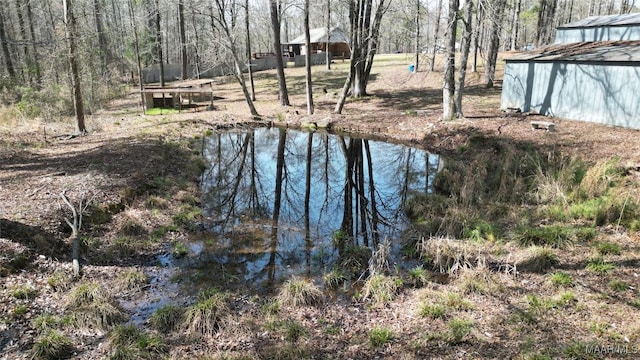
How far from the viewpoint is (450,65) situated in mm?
15672

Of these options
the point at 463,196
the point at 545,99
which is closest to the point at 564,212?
the point at 463,196

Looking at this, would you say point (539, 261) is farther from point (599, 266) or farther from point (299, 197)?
point (299, 197)

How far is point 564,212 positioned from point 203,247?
23.5 feet

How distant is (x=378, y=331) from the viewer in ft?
17.7

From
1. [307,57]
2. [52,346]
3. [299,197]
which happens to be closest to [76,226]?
[52,346]

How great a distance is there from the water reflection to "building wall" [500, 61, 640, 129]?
17.2 ft

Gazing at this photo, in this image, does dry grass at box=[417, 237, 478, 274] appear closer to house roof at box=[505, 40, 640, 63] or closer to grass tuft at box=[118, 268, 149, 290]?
grass tuft at box=[118, 268, 149, 290]

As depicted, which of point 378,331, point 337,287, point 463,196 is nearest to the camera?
point 378,331

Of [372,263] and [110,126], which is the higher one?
[110,126]

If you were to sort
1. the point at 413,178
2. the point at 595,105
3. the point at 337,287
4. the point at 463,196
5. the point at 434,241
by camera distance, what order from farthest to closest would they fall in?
the point at 595,105
the point at 413,178
the point at 463,196
the point at 434,241
the point at 337,287

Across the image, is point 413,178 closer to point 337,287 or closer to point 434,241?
point 434,241

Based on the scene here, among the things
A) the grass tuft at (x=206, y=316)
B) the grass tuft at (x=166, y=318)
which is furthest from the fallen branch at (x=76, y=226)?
the grass tuft at (x=206, y=316)

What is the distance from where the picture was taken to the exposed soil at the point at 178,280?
16.7 ft

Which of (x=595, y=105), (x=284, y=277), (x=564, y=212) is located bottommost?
(x=284, y=277)
